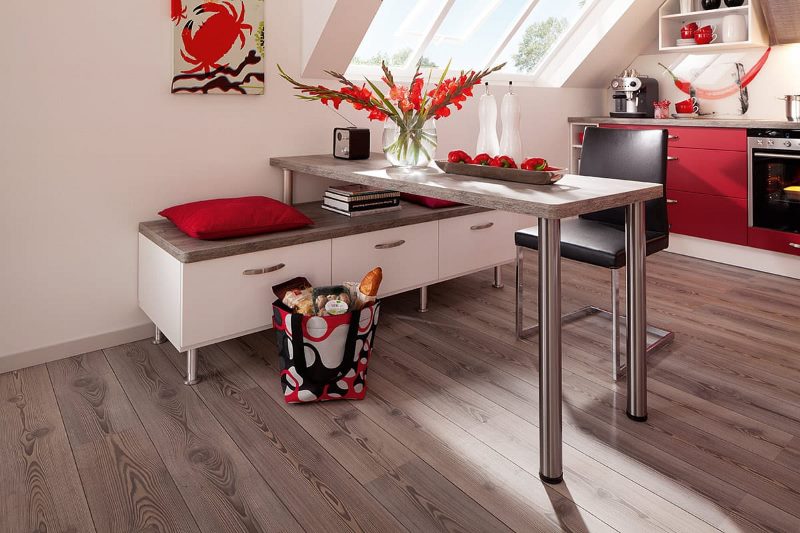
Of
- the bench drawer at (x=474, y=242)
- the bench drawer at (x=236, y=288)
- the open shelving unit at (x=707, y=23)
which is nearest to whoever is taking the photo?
the bench drawer at (x=236, y=288)

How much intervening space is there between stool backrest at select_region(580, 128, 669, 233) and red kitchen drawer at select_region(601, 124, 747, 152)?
124cm

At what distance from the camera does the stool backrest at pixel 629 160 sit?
239 cm

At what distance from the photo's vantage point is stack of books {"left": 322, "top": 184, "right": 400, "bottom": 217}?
271 centimetres

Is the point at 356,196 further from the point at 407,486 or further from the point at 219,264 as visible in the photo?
the point at 407,486

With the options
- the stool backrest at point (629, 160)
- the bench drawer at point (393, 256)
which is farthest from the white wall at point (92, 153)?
the stool backrest at point (629, 160)

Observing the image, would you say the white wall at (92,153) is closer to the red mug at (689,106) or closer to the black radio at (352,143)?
the black radio at (352,143)

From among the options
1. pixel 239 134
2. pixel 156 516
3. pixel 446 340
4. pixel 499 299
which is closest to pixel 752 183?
pixel 499 299

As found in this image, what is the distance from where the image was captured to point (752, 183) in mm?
3525

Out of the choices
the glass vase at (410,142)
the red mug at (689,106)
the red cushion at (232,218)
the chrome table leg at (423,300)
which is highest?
the red mug at (689,106)

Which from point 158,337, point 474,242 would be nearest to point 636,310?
point 474,242

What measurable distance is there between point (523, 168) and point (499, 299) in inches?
53.4

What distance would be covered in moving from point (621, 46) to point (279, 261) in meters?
3.38

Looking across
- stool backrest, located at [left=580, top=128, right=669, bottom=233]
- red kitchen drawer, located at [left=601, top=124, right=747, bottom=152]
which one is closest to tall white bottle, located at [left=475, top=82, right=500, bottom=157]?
stool backrest, located at [left=580, top=128, right=669, bottom=233]

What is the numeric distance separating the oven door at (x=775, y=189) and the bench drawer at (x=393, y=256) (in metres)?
2.09
